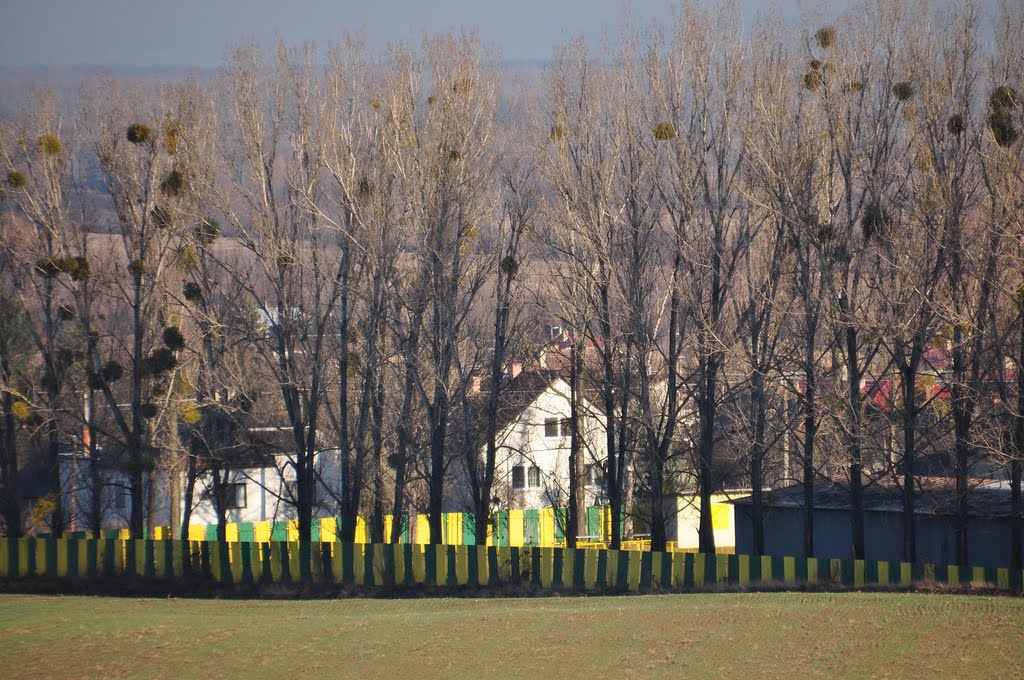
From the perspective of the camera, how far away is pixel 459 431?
2872cm

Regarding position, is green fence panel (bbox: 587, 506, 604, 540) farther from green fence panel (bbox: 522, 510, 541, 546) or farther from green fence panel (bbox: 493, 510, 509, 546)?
green fence panel (bbox: 493, 510, 509, 546)

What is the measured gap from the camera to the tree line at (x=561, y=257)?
22.3 meters

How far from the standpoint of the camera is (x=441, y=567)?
79.3 ft

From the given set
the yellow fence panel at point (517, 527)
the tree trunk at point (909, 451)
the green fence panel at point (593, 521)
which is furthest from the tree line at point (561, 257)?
the green fence panel at point (593, 521)

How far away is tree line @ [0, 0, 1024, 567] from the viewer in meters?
22.3

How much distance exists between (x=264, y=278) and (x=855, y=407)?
16.8 m

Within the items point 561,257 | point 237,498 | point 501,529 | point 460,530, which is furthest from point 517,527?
point 561,257

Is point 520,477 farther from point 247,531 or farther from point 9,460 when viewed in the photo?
point 9,460

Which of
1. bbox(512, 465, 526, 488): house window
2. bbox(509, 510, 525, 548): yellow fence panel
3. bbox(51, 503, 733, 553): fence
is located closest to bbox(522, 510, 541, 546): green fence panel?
bbox(51, 503, 733, 553): fence

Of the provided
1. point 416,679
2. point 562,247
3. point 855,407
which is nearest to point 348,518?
point 562,247

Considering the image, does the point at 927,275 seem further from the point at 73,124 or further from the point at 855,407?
the point at 73,124

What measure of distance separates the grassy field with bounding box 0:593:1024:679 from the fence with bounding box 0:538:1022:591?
477cm

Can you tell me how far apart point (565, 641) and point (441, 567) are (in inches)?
434

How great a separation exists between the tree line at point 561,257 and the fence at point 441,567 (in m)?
1.73
